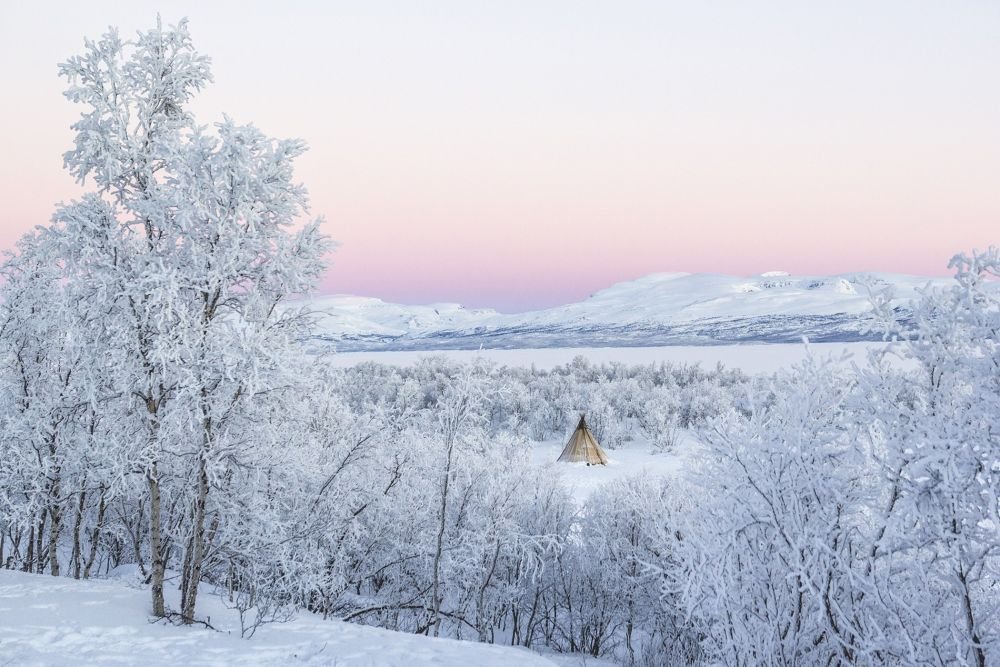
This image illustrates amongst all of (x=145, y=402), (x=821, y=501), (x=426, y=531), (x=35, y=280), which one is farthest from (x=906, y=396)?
(x=35, y=280)

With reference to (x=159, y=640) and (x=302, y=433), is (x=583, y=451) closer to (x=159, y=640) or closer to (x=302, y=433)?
(x=302, y=433)

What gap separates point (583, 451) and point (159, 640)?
4560 centimetres

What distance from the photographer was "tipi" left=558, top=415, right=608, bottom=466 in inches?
2071

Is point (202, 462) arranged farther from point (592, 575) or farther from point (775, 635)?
point (592, 575)

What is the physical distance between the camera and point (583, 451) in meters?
53.1

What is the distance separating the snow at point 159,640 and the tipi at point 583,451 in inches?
1655

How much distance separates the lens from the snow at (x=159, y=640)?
878 cm

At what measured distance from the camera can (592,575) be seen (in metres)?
24.1

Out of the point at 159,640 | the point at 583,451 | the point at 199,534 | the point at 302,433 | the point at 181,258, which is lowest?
the point at 583,451

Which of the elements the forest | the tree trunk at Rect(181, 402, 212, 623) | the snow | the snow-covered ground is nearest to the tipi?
the snow-covered ground

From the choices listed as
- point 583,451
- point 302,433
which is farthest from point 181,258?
point 583,451

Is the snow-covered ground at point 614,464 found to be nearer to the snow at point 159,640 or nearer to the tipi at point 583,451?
the tipi at point 583,451

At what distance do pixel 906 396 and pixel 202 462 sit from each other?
424 inches

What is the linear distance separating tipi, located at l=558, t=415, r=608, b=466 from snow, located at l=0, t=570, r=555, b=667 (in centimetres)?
4204
